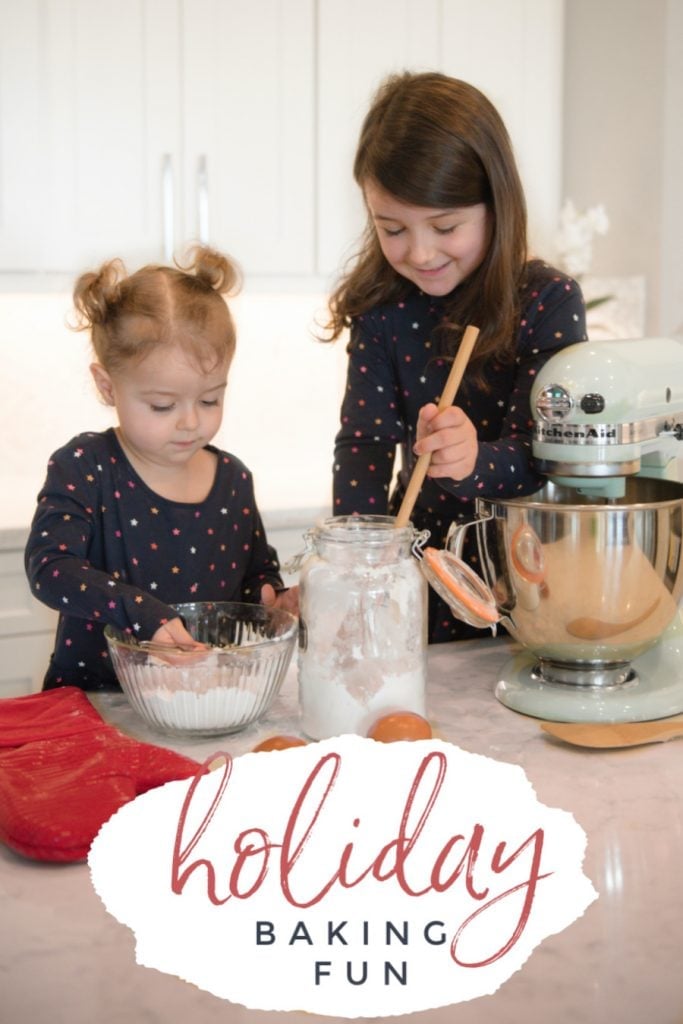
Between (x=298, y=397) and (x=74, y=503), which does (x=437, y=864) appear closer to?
(x=74, y=503)

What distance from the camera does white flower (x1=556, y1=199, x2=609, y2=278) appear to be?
2.74 m

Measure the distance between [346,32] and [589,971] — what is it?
2.23 m

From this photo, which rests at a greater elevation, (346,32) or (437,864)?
(346,32)

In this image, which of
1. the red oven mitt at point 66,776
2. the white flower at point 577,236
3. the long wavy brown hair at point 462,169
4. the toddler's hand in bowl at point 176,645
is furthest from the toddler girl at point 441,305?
the white flower at point 577,236

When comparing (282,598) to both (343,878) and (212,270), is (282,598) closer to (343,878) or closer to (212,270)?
(212,270)

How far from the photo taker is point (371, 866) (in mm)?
764

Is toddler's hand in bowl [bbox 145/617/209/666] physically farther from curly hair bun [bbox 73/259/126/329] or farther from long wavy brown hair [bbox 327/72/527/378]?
long wavy brown hair [bbox 327/72/527/378]

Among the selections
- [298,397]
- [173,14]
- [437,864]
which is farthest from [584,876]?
[298,397]

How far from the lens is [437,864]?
77 centimetres

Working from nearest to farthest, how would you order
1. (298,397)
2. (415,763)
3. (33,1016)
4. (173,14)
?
(33,1016)
(415,763)
(173,14)
(298,397)

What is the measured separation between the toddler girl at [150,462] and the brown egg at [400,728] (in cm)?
29

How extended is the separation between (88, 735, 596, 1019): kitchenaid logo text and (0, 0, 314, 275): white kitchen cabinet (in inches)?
66.0

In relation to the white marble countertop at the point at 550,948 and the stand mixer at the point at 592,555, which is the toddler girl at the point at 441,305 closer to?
the stand mixer at the point at 592,555

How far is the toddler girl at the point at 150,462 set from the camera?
125cm
